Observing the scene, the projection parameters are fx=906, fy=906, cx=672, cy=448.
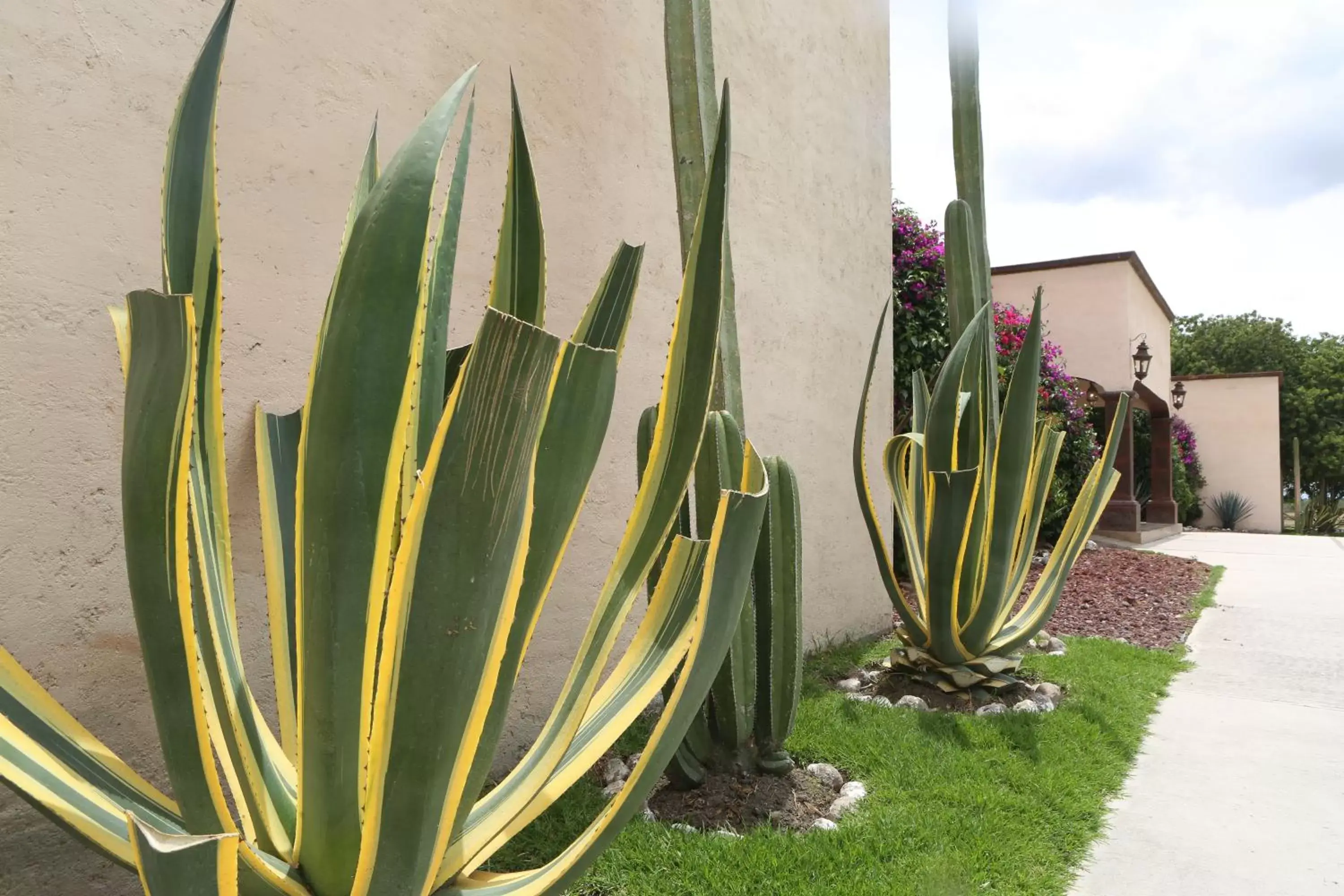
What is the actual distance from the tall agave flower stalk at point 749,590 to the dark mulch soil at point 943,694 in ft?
3.84

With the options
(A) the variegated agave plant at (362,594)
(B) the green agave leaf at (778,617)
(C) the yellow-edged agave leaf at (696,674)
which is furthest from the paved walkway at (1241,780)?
(A) the variegated agave plant at (362,594)

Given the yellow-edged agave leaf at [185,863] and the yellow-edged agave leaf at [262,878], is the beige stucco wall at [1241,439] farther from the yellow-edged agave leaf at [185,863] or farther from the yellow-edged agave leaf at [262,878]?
the yellow-edged agave leaf at [185,863]

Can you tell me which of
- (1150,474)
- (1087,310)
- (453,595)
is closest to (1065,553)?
(453,595)

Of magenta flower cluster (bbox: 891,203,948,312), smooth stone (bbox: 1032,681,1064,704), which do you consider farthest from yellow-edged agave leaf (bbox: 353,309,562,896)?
magenta flower cluster (bbox: 891,203,948,312)

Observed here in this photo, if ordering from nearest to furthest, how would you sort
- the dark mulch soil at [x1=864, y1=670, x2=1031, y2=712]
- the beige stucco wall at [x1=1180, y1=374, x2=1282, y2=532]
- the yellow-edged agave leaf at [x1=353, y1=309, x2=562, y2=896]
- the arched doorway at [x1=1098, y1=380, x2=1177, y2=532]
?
the yellow-edged agave leaf at [x1=353, y1=309, x2=562, y2=896], the dark mulch soil at [x1=864, y1=670, x2=1031, y2=712], the arched doorway at [x1=1098, y1=380, x2=1177, y2=532], the beige stucco wall at [x1=1180, y1=374, x2=1282, y2=532]

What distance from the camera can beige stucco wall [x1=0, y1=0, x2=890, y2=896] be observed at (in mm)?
1812

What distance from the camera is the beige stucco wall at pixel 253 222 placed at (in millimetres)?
1812

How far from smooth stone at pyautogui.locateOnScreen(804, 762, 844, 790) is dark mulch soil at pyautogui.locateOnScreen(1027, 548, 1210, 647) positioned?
7.45 ft

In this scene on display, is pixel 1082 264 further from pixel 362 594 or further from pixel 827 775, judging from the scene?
pixel 362 594

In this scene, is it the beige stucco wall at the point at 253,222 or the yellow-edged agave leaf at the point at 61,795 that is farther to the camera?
the beige stucco wall at the point at 253,222

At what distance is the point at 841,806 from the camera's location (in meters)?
2.64

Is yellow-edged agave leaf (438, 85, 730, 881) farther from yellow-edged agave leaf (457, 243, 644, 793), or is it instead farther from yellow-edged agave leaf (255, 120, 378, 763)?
yellow-edged agave leaf (255, 120, 378, 763)

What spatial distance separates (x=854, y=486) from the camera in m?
5.03

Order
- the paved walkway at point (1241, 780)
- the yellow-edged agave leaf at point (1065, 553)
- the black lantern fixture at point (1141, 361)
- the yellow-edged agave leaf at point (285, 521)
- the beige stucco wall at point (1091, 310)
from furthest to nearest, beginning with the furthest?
the beige stucco wall at point (1091, 310) → the black lantern fixture at point (1141, 361) → the yellow-edged agave leaf at point (1065, 553) → the paved walkway at point (1241, 780) → the yellow-edged agave leaf at point (285, 521)
